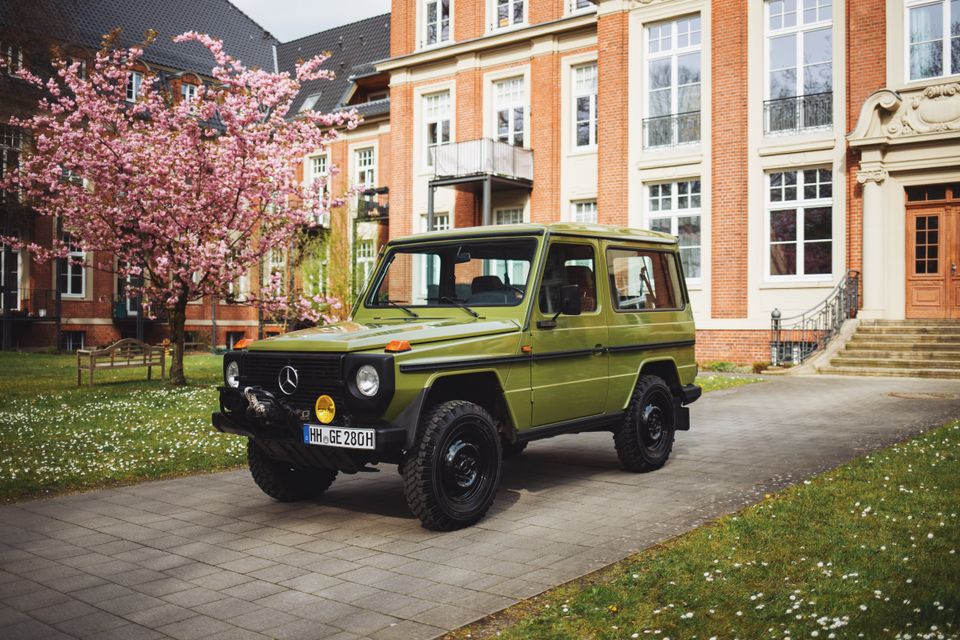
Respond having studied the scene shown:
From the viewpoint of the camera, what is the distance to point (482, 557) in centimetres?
521

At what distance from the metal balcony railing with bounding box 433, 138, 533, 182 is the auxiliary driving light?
67.5ft

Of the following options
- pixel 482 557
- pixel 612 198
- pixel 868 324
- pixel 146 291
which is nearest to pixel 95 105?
pixel 146 291

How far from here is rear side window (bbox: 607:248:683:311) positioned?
7.49m

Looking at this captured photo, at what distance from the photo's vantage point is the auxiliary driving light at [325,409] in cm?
559

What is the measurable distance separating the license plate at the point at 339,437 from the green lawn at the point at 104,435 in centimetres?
310

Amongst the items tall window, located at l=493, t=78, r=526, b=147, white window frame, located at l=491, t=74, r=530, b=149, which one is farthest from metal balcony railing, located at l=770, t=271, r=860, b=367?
tall window, located at l=493, t=78, r=526, b=147

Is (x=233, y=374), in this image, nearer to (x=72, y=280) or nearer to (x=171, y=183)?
(x=171, y=183)

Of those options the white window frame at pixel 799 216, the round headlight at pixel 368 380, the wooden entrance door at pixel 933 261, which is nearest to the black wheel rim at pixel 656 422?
the round headlight at pixel 368 380

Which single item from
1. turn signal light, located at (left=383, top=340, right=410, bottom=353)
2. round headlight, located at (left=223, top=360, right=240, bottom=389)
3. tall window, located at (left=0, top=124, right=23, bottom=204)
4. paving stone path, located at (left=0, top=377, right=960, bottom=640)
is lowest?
paving stone path, located at (left=0, top=377, right=960, bottom=640)

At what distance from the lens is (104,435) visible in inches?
400

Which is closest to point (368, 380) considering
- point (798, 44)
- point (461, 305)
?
point (461, 305)

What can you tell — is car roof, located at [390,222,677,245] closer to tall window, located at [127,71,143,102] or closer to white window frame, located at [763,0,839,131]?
white window frame, located at [763,0,839,131]

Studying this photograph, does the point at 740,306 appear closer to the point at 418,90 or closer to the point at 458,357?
the point at 418,90

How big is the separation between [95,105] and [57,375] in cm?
636
